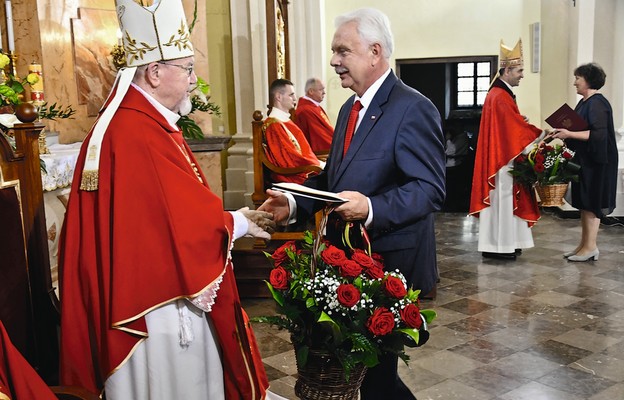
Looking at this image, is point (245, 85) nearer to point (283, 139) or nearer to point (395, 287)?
point (283, 139)

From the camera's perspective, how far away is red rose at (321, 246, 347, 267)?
2400mm

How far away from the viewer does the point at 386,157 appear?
8.61 feet

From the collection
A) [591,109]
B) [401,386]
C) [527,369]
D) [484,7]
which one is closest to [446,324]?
[527,369]

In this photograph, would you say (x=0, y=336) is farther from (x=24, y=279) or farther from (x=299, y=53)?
(x=299, y=53)

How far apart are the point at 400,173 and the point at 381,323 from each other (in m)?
0.64

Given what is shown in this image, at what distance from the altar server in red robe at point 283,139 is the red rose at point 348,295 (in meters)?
4.31

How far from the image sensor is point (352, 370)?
237 centimetres

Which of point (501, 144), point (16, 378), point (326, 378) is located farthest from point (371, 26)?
point (501, 144)

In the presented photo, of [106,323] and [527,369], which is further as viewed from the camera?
[527,369]

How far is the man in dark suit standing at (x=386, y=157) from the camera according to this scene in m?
2.56

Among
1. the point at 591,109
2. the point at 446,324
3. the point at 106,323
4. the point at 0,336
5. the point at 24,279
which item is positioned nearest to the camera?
the point at 0,336

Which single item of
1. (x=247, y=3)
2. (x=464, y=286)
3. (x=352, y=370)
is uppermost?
(x=247, y=3)

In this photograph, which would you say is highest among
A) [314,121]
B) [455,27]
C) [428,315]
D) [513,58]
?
[455,27]

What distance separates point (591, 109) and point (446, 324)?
9.91 feet
